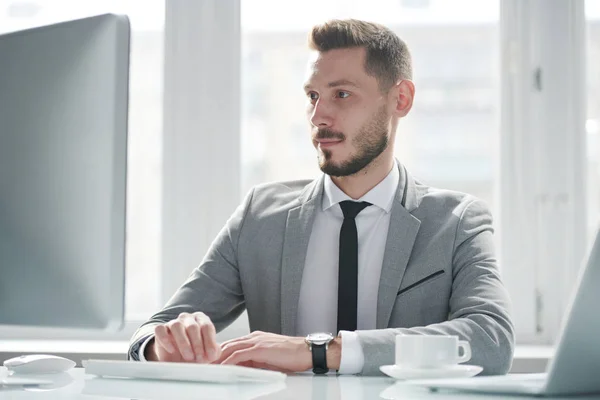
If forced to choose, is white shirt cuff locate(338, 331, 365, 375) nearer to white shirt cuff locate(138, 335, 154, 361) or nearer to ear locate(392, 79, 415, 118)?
white shirt cuff locate(138, 335, 154, 361)

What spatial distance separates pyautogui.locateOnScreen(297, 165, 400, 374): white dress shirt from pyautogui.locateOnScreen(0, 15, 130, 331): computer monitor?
1.01 meters

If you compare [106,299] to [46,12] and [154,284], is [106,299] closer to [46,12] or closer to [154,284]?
[154,284]

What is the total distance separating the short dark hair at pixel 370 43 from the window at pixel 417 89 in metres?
0.44

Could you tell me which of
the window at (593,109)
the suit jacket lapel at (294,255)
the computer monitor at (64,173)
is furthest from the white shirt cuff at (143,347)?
the window at (593,109)

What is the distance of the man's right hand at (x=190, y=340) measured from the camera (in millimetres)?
1429

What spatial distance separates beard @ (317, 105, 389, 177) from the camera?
6.70 ft

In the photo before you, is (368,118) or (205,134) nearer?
(368,118)

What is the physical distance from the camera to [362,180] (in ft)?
6.91

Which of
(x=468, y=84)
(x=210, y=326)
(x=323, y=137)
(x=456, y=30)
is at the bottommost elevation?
(x=210, y=326)

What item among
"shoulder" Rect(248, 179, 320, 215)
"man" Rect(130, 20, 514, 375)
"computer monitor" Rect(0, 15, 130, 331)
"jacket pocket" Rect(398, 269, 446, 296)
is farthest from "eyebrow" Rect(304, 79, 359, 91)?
"computer monitor" Rect(0, 15, 130, 331)

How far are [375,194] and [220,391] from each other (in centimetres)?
Result: 110

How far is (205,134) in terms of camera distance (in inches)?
103

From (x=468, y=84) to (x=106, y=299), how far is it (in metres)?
1.88

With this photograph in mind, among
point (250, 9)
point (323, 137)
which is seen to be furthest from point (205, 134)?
point (323, 137)
